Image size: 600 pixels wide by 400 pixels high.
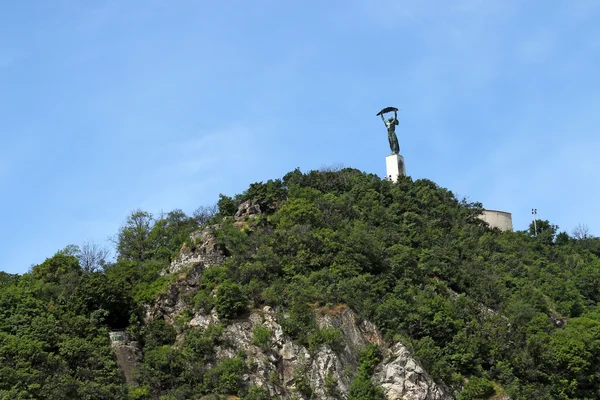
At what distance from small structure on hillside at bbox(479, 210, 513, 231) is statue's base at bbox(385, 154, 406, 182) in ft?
23.3

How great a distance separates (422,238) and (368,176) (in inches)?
330

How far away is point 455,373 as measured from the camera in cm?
4100

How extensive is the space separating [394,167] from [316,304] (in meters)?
23.4

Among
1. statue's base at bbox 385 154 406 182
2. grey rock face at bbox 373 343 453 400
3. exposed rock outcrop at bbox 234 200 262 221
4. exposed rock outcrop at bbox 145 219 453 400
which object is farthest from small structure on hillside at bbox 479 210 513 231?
grey rock face at bbox 373 343 453 400

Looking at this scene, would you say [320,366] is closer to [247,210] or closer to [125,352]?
[125,352]

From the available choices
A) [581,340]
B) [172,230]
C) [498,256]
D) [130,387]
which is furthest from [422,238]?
[130,387]

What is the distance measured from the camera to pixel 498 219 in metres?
66.7

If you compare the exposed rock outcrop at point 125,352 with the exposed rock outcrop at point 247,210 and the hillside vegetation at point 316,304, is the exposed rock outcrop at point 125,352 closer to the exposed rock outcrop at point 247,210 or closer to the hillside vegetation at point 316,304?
the hillside vegetation at point 316,304

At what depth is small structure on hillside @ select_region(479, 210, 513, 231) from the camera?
65875 mm

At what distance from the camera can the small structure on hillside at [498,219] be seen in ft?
216

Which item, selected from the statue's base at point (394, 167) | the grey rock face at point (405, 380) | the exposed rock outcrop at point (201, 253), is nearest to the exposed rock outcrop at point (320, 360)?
the grey rock face at point (405, 380)

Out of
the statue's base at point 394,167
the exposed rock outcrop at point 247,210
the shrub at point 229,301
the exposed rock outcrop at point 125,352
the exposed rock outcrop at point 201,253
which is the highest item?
the statue's base at point 394,167

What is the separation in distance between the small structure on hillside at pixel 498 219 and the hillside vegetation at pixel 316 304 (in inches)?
380

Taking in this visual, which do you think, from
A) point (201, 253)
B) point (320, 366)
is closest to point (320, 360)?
point (320, 366)
